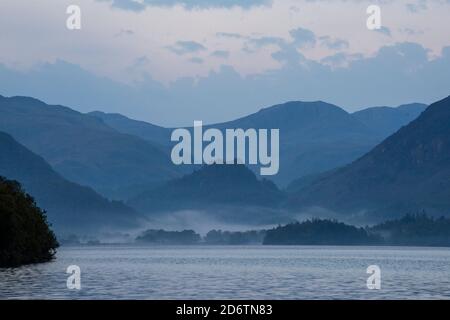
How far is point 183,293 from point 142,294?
5306 millimetres

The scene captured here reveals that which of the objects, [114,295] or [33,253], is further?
[33,253]

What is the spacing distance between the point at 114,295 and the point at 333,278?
5253 centimetres

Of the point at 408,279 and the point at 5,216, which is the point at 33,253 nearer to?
the point at 5,216

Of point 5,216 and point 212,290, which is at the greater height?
point 5,216
